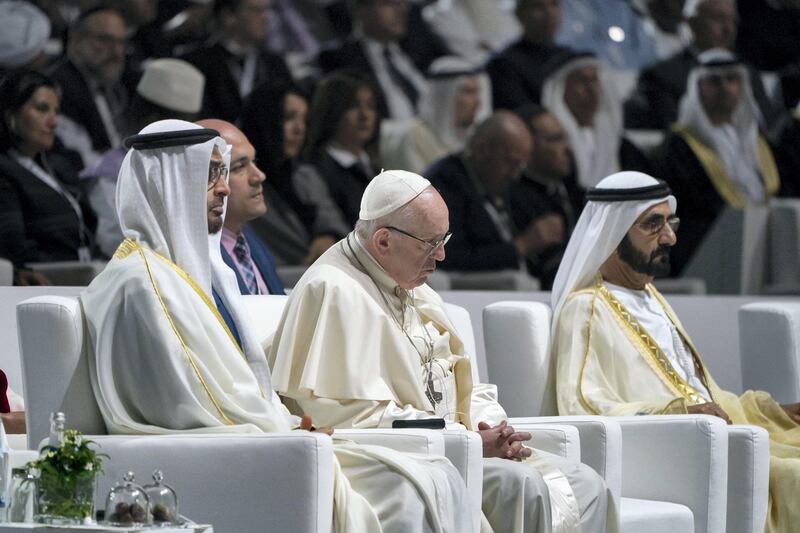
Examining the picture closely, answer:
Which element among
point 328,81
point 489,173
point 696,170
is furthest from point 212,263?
point 696,170

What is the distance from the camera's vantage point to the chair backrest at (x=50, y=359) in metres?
4.14

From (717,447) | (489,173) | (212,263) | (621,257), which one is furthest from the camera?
(489,173)

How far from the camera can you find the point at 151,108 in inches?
261

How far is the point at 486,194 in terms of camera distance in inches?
319

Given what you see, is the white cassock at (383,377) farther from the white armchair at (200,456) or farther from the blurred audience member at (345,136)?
the blurred audience member at (345,136)

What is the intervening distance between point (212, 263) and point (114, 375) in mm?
601

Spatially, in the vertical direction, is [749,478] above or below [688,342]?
below

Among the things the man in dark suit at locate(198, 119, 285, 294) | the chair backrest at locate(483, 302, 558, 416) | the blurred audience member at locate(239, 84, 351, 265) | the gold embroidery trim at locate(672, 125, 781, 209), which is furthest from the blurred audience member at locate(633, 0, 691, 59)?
the man in dark suit at locate(198, 119, 285, 294)

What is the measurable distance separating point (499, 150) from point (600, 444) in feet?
10.7

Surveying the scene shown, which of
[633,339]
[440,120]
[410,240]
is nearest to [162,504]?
[410,240]

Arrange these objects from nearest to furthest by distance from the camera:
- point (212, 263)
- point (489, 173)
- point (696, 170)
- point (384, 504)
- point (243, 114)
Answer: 1. point (384, 504)
2. point (212, 263)
3. point (243, 114)
4. point (489, 173)
5. point (696, 170)

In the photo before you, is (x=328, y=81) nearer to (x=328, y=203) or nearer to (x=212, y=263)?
(x=328, y=203)

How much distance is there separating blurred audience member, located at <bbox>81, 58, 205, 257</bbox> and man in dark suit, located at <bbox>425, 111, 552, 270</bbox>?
152 cm

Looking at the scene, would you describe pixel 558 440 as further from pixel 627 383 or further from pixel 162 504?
pixel 162 504
